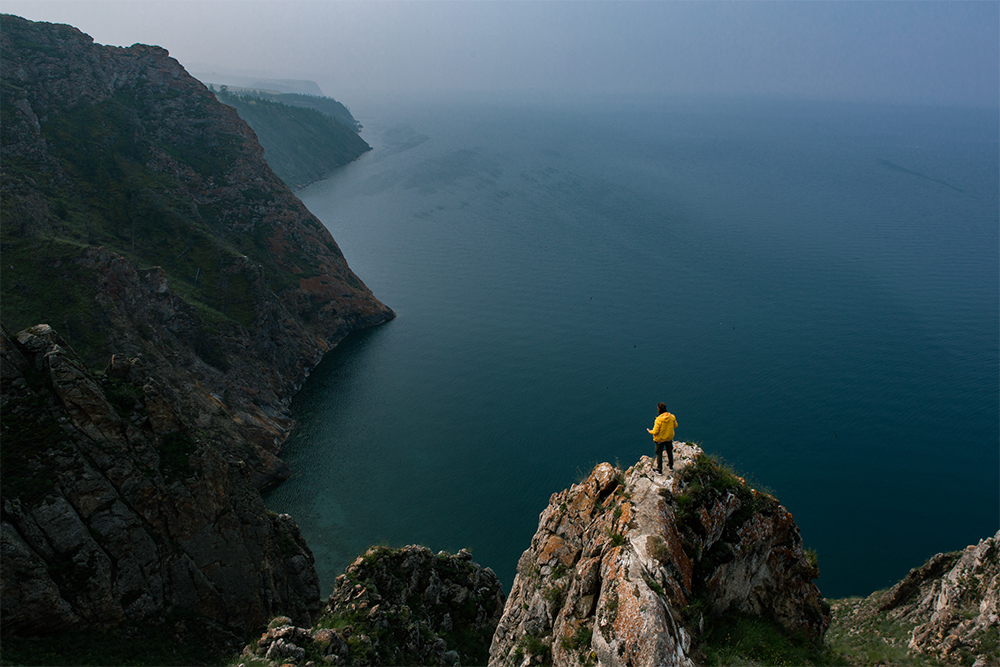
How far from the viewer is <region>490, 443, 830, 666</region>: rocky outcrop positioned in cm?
1413

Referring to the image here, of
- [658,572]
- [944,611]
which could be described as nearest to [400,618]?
[658,572]

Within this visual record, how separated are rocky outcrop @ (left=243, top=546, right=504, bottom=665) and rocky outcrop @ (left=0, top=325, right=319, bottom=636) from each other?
20.9 feet

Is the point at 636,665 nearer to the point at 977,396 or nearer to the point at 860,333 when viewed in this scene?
the point at 977,396

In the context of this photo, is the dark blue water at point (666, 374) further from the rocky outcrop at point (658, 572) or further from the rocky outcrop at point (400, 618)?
the rocky outcrop at point (658, 572)

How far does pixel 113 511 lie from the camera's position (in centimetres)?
2692

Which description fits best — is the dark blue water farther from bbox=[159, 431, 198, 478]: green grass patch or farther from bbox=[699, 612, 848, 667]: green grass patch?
bbox=[699, 612, 848, 667]: green grass patch

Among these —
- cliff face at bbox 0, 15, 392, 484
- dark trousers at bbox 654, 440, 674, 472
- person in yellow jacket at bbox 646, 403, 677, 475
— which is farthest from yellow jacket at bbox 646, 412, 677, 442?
cliff face at bbox 0, 15, 392, 484

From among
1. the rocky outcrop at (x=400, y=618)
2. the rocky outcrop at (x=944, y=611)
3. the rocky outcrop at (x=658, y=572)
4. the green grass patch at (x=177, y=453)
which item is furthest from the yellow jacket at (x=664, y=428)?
the green grass patch at (x=177, y=453)

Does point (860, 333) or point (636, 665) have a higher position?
point (636, 665)

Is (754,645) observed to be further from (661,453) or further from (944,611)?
(944,611)

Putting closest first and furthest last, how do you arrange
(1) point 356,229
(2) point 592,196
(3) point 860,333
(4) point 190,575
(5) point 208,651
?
(5) point 208,651 < (4) point 190,575 < (3) point 860,333 < (1) point 356,229 < (2) point 592,196

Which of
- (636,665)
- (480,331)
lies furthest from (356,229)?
(636,665)

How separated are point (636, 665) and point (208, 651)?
905 inches

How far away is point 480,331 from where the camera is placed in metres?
93.4
